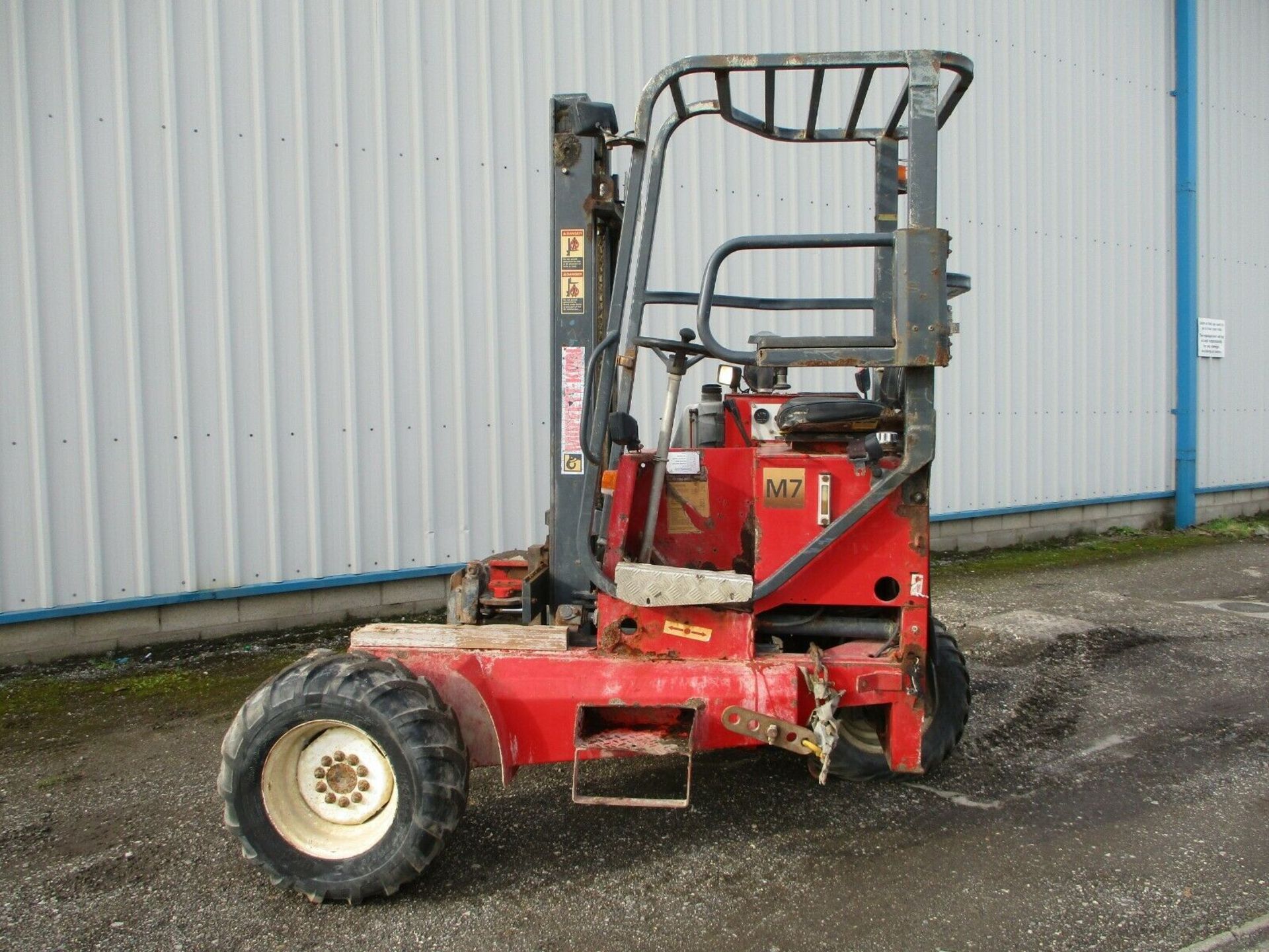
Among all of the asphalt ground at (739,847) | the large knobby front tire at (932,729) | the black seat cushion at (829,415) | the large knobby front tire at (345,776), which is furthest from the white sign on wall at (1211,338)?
the large knobby front tire at (345,776)

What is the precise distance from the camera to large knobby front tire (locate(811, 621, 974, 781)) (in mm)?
4148

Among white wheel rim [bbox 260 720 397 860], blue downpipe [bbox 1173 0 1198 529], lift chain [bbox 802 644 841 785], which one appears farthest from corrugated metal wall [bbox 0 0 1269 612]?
blue downpipe [bbox 1173 0 1198 529]

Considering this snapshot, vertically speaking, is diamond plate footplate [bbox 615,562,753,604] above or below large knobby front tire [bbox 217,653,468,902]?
above

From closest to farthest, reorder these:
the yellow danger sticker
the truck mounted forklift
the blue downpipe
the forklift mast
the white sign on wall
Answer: the truck mounted forklift
the yellow danger sticker
the forklift mast
the blue downpipe
the white sign on wall

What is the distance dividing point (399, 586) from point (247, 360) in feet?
6.53

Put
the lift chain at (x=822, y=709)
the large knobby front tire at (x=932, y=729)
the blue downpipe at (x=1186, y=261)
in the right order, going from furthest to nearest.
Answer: the blue downpipe at (x=1186, y=261)
the large knobby front tire at (x=932, y=729)
the lift chain at (x=822, y=709)

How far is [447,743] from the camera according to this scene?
10.6ft

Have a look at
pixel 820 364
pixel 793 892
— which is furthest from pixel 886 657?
pixel 820 364

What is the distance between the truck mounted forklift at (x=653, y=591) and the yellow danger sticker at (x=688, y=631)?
2cm

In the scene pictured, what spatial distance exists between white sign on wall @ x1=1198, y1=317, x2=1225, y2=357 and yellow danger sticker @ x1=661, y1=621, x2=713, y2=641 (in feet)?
37.0

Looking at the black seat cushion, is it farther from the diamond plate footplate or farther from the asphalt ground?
the asphalt ground

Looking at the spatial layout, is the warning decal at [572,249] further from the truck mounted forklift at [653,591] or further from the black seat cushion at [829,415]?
the black seat cushion at [829,415]

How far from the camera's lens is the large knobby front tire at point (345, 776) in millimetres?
3195

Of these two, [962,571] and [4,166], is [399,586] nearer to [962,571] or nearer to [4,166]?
[4,166]
